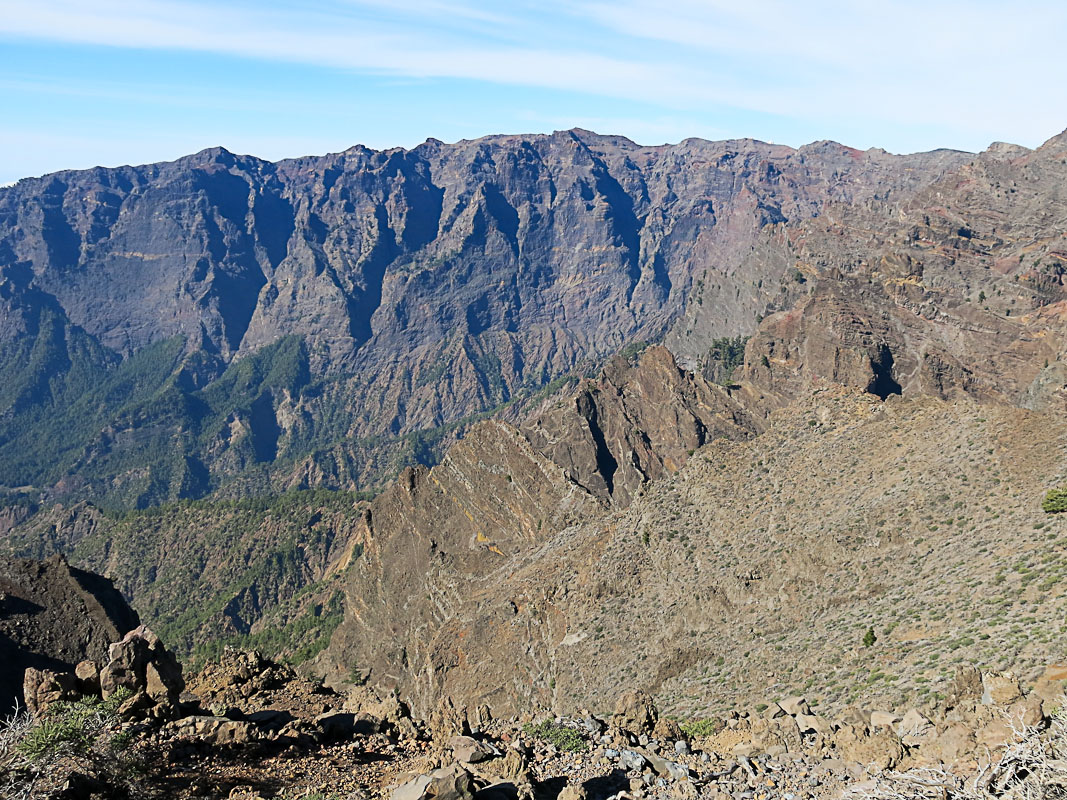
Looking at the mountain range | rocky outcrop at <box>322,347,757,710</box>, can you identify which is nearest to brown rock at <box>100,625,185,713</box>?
the mountain range

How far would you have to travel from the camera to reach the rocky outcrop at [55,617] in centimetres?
5044

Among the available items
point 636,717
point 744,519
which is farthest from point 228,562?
point 636,717

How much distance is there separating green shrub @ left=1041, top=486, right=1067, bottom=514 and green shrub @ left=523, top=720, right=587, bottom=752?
78.3 feet

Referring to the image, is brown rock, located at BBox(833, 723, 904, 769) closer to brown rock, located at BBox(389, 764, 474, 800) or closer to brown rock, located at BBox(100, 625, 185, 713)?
brown rock, located at BBox(389, 764, 474, 800)

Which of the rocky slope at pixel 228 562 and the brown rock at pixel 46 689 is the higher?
the brown rock at pixel 46 689

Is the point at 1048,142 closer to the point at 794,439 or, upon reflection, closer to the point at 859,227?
the point at 859,227

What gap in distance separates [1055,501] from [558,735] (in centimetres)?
2473

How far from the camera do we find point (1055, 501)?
36.1 meters

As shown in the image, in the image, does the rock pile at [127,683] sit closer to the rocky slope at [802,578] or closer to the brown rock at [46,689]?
the brown rock at [46,689]

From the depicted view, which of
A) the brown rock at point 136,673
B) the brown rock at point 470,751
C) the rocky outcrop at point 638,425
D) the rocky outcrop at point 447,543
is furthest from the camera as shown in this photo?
the rocky outcrop at point 638,425

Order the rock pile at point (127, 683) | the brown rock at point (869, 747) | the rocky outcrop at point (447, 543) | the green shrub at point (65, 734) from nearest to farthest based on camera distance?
the green shrub at point (65, 734) < the brown rock at point (869, 747) < the rock pile at point (127, 683) < the rocky outcrop at point (447, 543)

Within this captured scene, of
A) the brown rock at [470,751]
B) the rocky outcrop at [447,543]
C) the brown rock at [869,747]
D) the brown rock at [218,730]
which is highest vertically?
the brown rock at [869,747]

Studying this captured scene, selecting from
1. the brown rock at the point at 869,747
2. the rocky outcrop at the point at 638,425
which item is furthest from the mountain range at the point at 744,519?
the brown rock at the point at 869,747

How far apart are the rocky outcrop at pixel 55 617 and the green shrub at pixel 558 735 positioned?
34218 mm
